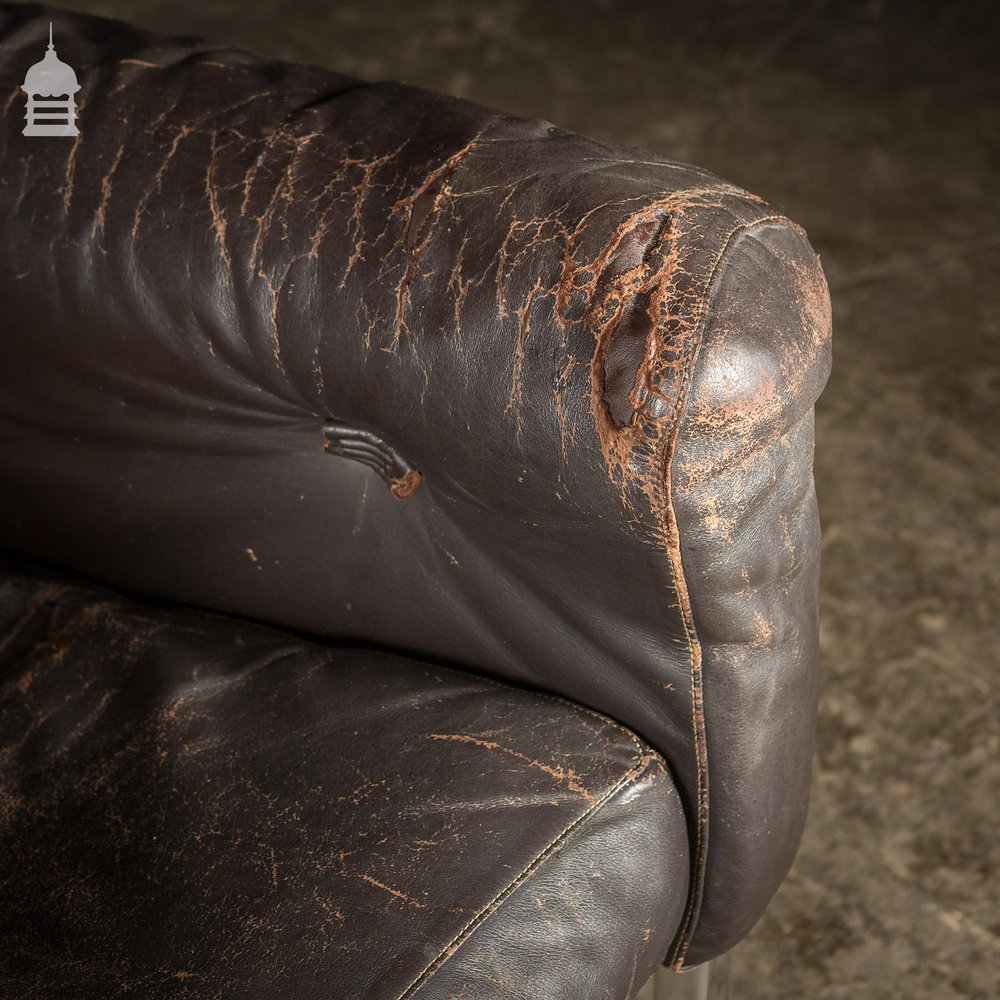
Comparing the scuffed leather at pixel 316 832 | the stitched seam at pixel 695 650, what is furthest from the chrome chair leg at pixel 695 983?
the scuffed leather at pixel 316 832

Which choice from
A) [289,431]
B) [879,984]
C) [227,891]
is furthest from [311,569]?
[879,984]

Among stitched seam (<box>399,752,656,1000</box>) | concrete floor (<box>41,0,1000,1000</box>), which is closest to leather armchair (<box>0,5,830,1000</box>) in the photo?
stitched seam (<box>399,752,656,1000</box>)

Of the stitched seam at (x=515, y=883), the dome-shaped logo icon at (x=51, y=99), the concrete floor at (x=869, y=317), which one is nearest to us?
the stitched seam at (x=515, y=883)

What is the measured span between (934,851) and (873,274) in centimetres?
109

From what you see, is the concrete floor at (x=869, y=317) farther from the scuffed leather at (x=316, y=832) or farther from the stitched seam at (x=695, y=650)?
the scuffed leather at (x=316, y=832)

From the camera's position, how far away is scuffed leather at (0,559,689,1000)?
2.44ft

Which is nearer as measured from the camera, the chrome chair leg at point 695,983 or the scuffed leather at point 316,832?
the scuffed leather at point 316,832

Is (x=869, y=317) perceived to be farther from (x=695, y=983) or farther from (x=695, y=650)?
(x=695, y=650)

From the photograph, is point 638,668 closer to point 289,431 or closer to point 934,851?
point 289,431

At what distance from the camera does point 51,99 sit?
970mm

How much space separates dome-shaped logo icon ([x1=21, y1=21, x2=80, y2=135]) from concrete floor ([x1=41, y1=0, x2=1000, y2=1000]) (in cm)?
93

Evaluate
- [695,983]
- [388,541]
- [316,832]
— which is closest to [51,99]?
[388,541]

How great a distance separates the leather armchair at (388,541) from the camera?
750 mm

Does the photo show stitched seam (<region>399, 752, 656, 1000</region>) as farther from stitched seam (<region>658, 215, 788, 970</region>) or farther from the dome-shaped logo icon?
the dome-shaped logo icon
